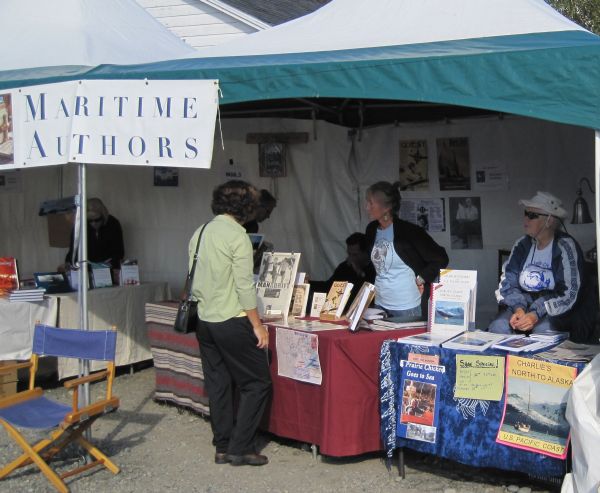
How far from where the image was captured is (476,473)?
14.2 ft

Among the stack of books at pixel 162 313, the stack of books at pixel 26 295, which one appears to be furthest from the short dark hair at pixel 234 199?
the stack of books at pixel 26 295

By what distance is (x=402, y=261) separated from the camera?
16.3 ft

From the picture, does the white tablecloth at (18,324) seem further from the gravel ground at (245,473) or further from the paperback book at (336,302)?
the paperback book at (336,302)

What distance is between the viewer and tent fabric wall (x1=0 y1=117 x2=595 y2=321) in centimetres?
590

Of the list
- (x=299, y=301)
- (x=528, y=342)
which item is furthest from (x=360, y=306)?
(x=528, y=342)

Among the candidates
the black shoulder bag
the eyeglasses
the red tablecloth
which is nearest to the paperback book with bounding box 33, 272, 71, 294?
the black shoulder bag

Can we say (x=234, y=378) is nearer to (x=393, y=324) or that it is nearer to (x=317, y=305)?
(x=317, y=305)

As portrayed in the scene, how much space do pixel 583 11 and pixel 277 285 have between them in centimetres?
1518

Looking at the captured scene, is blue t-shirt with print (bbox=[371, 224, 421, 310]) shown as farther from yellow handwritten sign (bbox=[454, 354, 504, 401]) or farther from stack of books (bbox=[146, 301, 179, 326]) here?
stack of books (bbox=[146, 301, 179, 326])

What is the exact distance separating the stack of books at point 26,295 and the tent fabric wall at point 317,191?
1.46 m

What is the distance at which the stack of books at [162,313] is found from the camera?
5582 mm

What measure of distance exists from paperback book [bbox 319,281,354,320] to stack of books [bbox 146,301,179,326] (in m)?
1.15

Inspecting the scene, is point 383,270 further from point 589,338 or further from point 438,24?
point 438,24

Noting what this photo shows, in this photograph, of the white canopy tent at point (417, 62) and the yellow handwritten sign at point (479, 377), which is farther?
the yellow handwritten sign at point (479, 377)
